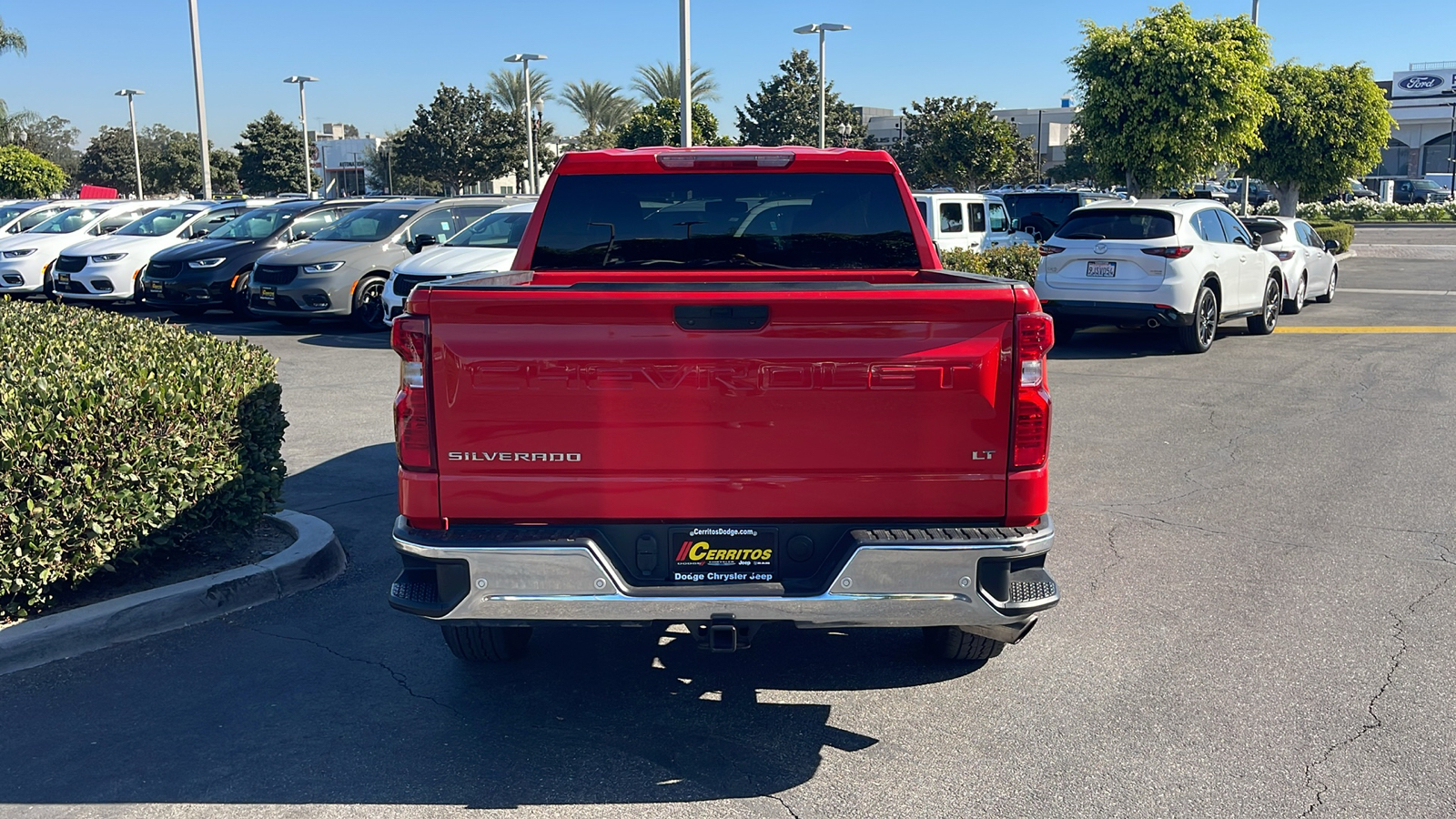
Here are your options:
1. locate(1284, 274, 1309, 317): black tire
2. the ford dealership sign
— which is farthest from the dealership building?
locate(1284, 274, 1309, 317): black tire

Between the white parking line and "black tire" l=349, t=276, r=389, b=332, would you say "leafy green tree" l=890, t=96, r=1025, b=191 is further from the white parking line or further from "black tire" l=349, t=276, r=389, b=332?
"black tire" l=349, t=276, r=389, b=332

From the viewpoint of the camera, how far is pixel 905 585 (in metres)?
3.70

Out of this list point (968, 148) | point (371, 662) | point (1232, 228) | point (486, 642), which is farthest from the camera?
point (968, 148)

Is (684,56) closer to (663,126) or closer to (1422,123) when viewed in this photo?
(663,126)

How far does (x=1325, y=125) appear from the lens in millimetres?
28359

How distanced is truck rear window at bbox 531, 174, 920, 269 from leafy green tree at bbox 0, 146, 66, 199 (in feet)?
135

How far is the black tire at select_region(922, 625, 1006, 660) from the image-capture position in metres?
4.65

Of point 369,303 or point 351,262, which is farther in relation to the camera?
point 369,303

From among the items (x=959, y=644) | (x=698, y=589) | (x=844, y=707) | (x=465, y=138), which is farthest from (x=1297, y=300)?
(x=465, y=138)

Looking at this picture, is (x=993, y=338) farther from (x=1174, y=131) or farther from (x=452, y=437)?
(x=1174, y=131)

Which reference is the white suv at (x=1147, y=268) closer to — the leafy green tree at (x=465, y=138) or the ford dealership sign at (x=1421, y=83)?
the leafy green tree at (x=465, y=138)

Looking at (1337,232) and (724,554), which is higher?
(1337,232)

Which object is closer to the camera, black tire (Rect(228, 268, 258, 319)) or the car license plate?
the car license plate

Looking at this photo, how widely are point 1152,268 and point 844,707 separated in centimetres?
986
